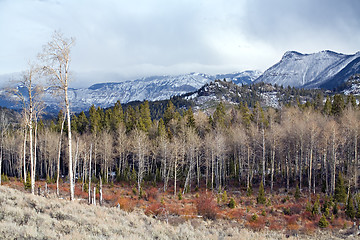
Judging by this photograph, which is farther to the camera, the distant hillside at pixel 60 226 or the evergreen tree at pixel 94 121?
the evergreen tree at pixel 94 121

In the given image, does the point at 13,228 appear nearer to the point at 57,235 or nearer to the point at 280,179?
the point at 57,235

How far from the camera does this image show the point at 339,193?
3084 cm

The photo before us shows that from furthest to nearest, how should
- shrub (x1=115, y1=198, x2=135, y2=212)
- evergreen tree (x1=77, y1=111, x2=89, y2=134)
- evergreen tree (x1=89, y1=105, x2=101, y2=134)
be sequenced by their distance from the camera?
evergreen tree (x1=77, y1=111, x2=89, y2=134)
evergreen tree (x1=89, y1=105, x2=101, y2=134)
shrub (x1=115, y1=198, x2=135, y2=212)

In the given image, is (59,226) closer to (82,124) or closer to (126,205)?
(126,205)

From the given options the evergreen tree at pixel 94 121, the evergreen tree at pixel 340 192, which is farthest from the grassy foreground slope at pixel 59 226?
the evergreen tree at pixel 94 121

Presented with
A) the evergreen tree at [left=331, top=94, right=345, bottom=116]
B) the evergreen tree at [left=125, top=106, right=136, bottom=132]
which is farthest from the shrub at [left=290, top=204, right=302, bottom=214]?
the evergreen tree at [left=125, top=106, right=136, bottom=132]

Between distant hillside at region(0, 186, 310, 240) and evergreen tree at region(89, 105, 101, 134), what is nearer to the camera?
distant hillside at region(0, 186, 310, 240)

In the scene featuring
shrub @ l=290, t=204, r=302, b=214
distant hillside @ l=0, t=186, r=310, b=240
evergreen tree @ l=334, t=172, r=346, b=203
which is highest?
distant hillside @ l=0, t=186, r=310, b=240

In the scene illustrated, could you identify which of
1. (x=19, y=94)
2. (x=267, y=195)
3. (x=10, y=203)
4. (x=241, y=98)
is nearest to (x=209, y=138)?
(x=267, y=195)

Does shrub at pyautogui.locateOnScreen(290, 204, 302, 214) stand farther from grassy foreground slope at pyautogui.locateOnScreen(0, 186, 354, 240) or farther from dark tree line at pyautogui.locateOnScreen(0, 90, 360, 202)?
grassy foreground slope at pyautogui.locateOnScreen(0, 186, 354, 240)

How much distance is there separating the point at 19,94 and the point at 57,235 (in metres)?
14.8

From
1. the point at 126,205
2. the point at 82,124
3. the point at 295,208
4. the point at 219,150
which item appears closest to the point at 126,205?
the point at 126,205

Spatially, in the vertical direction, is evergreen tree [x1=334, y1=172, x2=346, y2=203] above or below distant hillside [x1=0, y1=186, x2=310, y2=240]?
Result: below

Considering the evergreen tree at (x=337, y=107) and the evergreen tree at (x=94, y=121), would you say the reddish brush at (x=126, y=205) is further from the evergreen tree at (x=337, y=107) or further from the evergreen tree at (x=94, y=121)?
the evergreen tree at (x=337, y=107)
